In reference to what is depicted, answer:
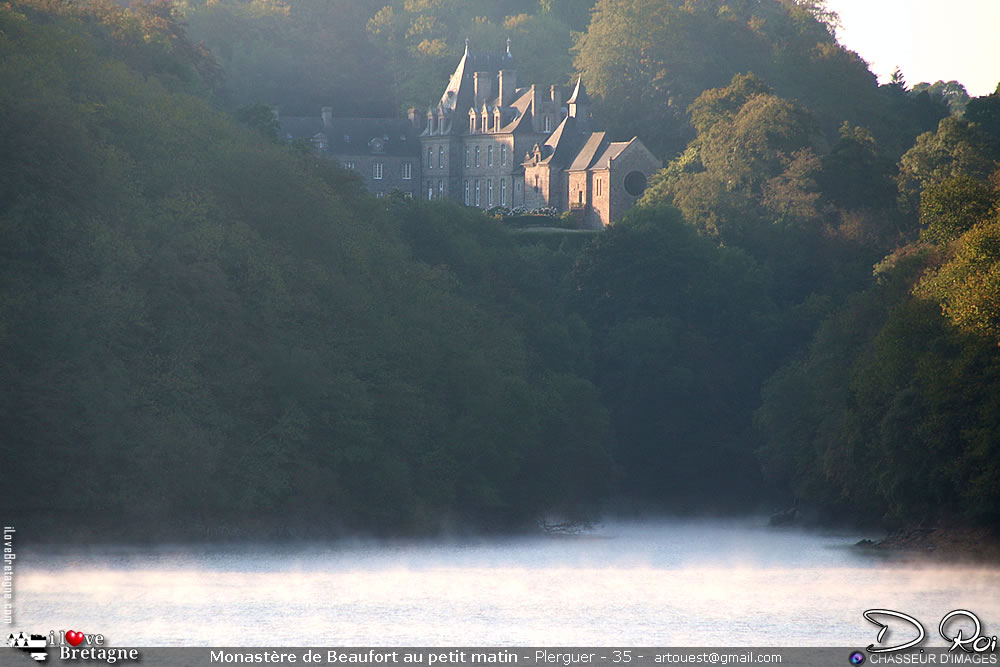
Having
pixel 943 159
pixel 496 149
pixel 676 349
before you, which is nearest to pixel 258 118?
pixel 676 349

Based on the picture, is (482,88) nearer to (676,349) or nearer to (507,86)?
(507,86)

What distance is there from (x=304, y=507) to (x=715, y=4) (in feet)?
319

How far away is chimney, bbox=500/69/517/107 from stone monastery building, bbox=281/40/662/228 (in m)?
0.07

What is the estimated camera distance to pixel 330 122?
137625 mm

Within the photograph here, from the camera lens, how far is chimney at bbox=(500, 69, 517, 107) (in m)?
128

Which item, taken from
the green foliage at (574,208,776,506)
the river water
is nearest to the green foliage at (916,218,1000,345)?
the river water

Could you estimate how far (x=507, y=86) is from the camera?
128 metres

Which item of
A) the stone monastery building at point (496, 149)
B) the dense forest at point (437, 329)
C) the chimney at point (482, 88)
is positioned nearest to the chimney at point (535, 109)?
the stone monastery building at point (496, 149)

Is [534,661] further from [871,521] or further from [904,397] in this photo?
[871,521]

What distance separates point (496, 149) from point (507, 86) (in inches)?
205

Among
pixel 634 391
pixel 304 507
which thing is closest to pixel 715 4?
pixel 634 391

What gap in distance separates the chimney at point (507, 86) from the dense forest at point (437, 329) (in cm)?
3506

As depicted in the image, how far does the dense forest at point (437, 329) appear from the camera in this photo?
2063 inches

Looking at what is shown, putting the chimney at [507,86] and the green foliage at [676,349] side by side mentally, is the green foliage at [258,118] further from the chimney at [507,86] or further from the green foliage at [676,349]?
the chimney at [507,86]
